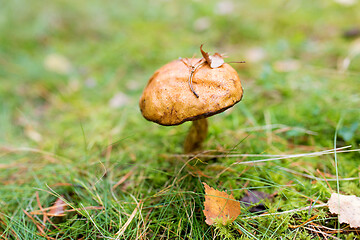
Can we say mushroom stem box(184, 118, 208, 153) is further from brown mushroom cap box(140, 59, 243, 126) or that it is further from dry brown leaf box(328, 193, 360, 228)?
dry brown leaf box(328, 193, 360, 228)

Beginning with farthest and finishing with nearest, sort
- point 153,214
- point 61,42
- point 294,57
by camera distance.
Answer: point 61,42 < point 294,57 < point 153,214

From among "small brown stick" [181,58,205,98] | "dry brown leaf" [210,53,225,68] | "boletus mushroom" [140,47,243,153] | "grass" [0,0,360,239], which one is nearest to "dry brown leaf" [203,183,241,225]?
"grass" [0,0,360,239]

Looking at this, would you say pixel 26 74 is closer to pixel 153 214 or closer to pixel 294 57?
pixel 153 214

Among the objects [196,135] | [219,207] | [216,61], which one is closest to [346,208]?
[219,207]

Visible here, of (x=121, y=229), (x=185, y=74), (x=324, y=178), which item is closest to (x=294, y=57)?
(x=324, y=178)

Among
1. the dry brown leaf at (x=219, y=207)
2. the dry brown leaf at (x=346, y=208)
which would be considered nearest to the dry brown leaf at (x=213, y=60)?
the dry brown leaf at (x=219, y=207)

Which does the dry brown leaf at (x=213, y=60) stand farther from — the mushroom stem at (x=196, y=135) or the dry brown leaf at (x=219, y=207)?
the dry brown leaf at (x=219, y=207)
